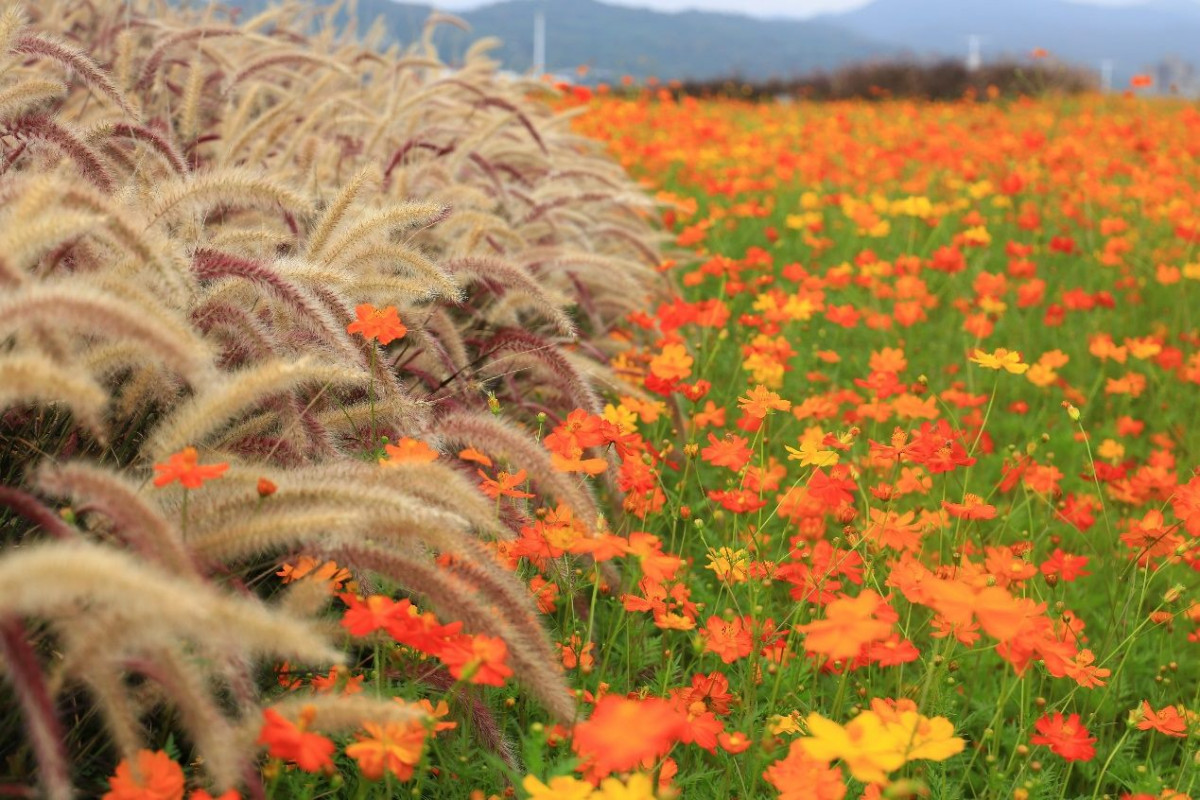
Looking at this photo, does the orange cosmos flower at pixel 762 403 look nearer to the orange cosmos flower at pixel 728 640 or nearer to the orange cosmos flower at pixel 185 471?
the orange cosmos flower at pixel 728 640

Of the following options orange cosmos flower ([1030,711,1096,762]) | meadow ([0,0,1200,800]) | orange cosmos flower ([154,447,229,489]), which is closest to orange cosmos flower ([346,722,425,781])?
meadow ([0,0,1200,800])

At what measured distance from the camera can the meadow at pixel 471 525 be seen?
4.05ft

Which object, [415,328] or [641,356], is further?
[641,356]

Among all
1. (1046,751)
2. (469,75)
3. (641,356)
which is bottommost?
(1046,751)

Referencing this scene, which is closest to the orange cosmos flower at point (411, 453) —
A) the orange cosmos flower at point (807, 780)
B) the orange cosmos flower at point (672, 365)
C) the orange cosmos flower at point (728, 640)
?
the orange cosmos flower at point (728, 640)

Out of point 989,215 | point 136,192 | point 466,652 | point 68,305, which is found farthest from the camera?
point 989,215

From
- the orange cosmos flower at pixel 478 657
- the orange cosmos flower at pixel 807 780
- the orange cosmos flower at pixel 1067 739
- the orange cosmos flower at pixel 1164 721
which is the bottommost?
the orange cosmos flower at pixel 1164 721

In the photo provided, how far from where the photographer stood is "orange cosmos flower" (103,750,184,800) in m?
1.20

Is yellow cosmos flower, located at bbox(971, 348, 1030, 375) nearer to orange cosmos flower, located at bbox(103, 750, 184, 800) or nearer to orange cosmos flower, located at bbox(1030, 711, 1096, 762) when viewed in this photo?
orange cosmos flower, located at bbox(1030, 711, 1096, 762)

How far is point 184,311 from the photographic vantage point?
1.76 meters

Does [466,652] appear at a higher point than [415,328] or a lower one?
lower

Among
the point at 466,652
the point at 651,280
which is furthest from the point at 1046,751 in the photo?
the point at 651,280

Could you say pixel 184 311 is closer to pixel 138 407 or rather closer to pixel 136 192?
pixel 138 407

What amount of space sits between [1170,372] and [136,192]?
3899 mm
